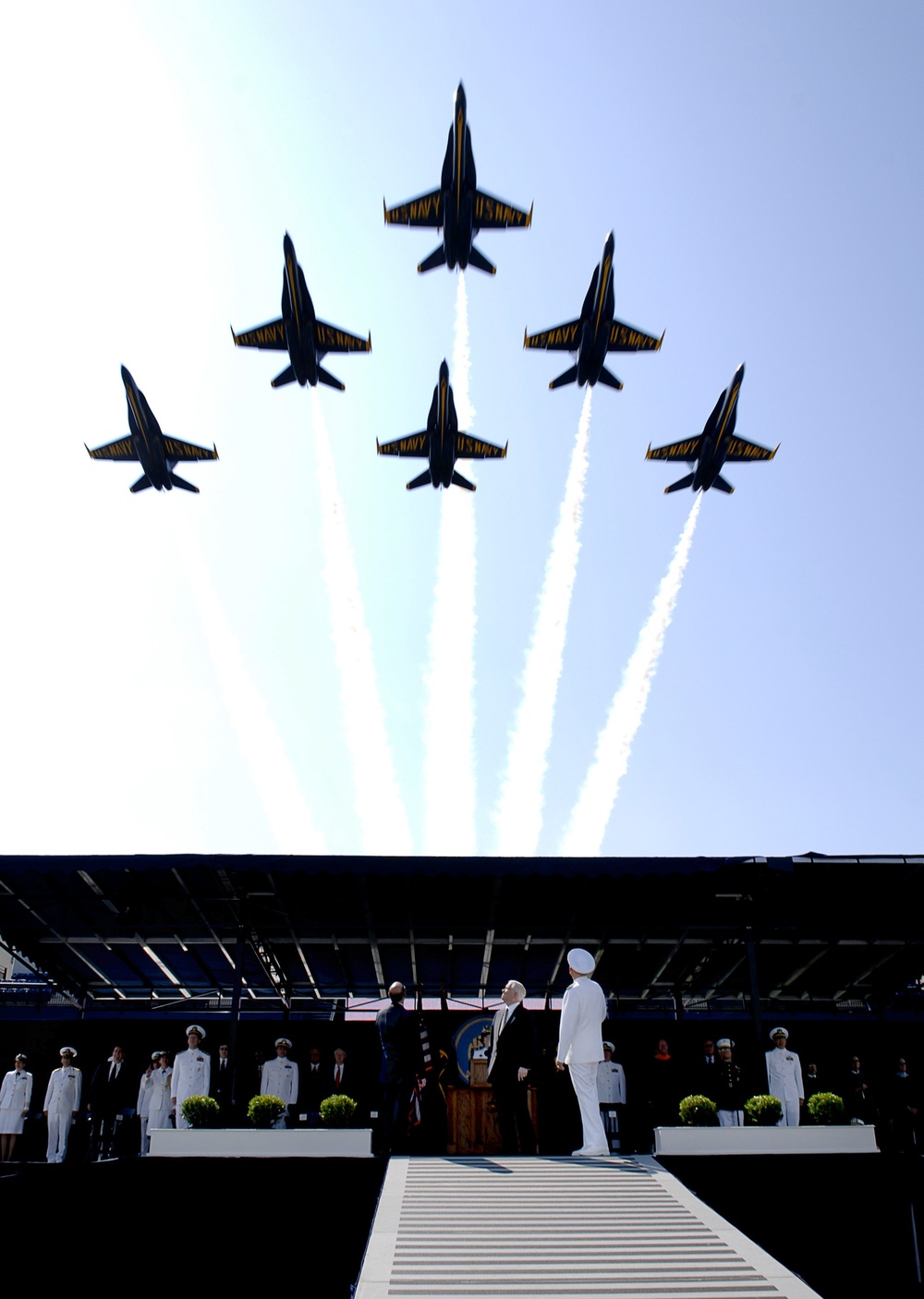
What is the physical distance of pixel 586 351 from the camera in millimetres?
32031

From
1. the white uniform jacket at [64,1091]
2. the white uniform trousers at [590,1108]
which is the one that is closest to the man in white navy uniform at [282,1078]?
the white uniform jacket at [64,1091]

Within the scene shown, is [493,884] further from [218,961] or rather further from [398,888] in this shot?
[218,961]

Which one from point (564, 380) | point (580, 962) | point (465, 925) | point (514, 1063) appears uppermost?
point (564, 380)

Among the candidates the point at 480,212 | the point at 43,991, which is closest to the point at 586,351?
the point at 480,212

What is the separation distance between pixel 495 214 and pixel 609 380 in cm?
700

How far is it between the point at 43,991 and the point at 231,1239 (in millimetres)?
25833

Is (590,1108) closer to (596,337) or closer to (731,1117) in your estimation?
(731,1117)

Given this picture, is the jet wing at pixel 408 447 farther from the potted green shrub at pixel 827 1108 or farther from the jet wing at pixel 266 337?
the potted green shrub at pixel 827 1108

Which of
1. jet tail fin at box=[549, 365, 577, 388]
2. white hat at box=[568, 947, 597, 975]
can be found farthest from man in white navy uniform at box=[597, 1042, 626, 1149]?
jet tail fin at box=[549, 365, 577, 388]

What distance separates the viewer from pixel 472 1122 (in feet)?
42.3

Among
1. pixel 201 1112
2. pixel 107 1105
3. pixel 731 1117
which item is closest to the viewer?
pixel 201 1112

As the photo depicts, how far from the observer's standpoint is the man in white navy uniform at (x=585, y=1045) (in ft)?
32.6

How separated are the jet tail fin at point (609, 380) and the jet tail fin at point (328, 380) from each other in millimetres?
8740

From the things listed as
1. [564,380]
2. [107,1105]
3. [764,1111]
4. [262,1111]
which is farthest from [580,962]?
[564,380]
